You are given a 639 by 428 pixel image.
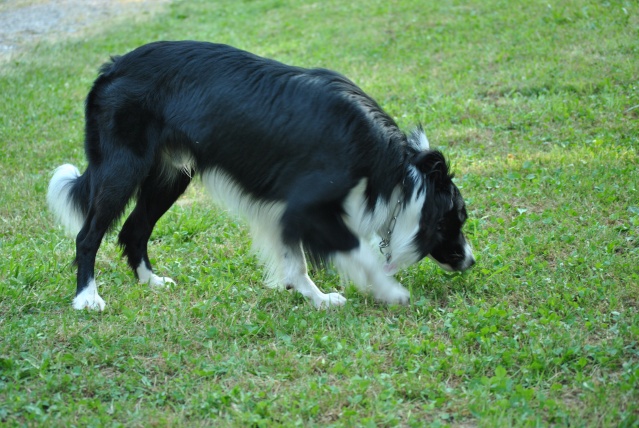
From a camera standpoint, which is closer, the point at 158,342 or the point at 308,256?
the point at 158,342

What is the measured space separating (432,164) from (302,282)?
1.05 metres

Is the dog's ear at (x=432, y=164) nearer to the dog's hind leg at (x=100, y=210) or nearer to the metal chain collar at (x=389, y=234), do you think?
the metal chain collar at (x=389, y=234)

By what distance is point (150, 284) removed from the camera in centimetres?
489

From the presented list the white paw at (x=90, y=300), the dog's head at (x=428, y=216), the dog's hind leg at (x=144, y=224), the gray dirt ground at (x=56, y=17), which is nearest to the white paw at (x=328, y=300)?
the dog's head at (x=428, y=216)

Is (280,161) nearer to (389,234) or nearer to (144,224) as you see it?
(389,234)

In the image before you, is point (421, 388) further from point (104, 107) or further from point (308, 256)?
point (104, 107)

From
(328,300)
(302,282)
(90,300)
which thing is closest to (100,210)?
(90,300)

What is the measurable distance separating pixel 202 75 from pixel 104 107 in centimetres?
63

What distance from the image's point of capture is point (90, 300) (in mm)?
A: 4516

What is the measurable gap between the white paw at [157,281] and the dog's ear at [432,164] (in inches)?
69.0

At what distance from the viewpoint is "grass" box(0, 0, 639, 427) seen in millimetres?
3400

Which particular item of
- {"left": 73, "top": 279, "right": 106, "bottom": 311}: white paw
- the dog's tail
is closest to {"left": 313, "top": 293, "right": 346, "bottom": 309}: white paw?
{"left": 73, "top": 279, "right": 106, "bottom": 311}: white paw

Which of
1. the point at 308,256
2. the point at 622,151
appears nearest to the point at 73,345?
the point at 308,256

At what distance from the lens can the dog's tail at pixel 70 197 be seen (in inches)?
192
